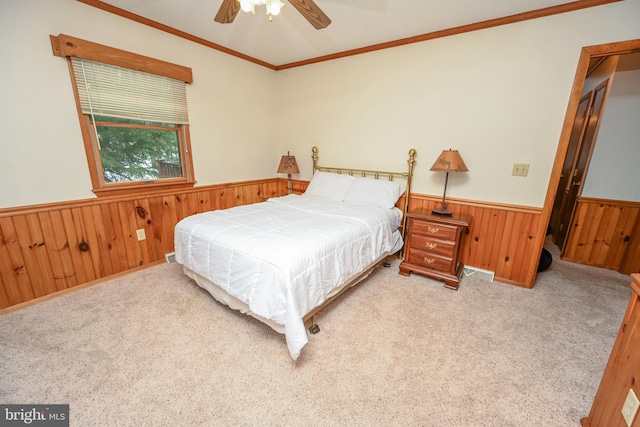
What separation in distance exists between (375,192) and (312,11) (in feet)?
6.12

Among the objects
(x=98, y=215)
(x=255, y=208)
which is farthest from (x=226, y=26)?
(x=98, y=215)

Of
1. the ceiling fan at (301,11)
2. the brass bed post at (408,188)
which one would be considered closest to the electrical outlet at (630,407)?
the brass bed post at (408,188)

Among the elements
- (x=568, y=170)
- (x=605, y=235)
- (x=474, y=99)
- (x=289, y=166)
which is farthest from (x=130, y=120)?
(x=568, y=170)

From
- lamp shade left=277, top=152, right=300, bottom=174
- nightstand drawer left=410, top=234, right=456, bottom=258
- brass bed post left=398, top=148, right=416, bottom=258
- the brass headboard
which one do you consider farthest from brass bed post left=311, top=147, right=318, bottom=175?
nightstand drawer left=410, top=234, right=456, bottom=258

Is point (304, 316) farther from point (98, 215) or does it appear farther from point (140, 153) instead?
point (140, 153)

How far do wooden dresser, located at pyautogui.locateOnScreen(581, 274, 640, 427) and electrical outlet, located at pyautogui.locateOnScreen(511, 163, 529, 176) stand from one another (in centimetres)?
165

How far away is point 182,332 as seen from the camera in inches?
73.1

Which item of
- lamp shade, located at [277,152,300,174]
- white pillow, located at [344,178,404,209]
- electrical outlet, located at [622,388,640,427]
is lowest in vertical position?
electrical outlet, located at [622,388,640,427]

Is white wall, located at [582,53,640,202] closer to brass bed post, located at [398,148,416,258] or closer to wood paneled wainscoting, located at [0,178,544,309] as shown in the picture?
wood paneled wainscoting, located at [0,178,544,309]

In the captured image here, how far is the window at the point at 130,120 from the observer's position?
2234mm

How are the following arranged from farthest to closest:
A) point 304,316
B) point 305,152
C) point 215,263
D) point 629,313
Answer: point 305,152
point 215,263
point 304,316
point 629,313

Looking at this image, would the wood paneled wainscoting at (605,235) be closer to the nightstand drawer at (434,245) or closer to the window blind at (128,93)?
the nightstand drawer at (434,245)

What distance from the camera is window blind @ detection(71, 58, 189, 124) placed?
2.22 meters

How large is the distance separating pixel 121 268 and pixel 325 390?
8.04 ft
